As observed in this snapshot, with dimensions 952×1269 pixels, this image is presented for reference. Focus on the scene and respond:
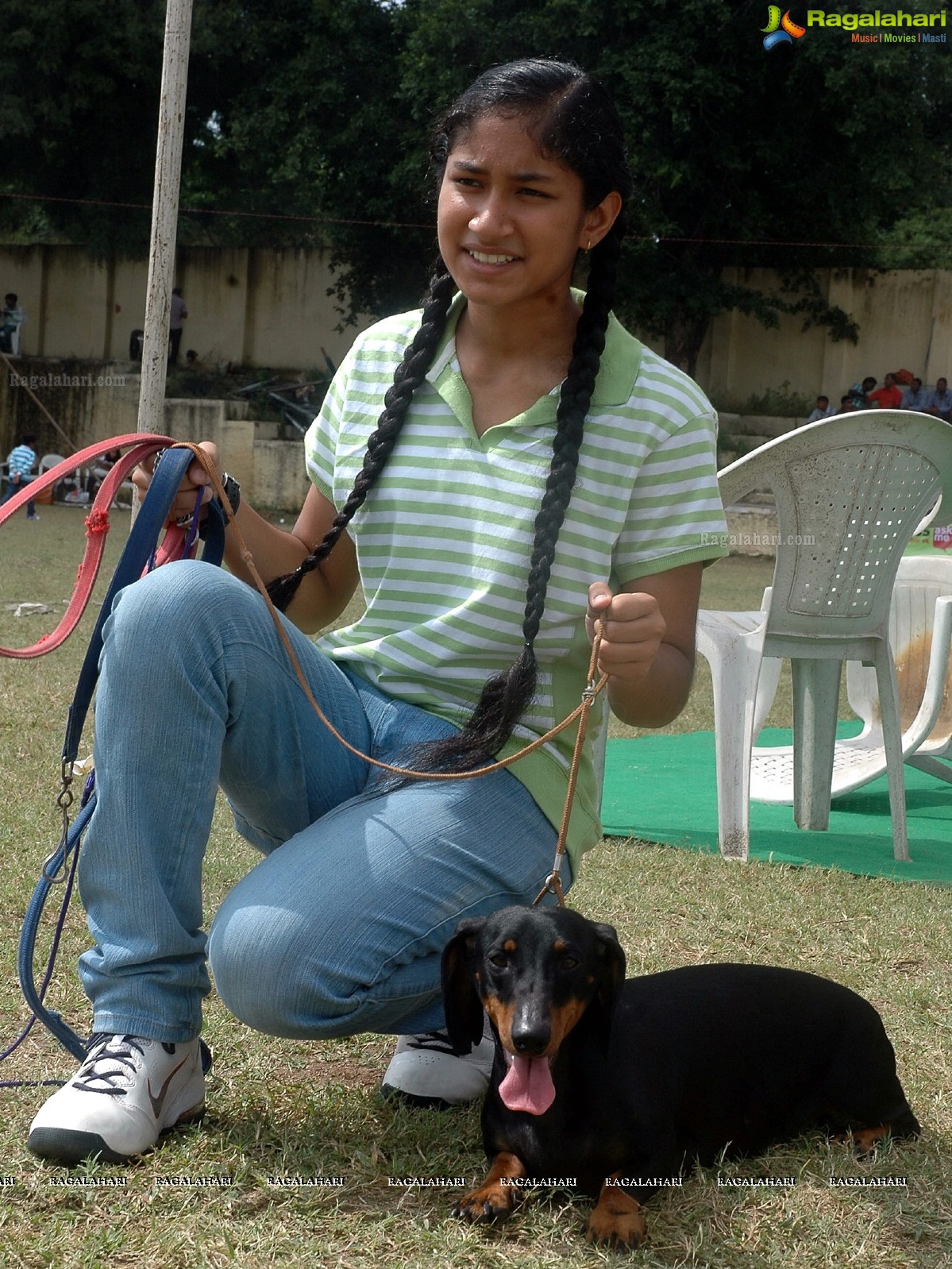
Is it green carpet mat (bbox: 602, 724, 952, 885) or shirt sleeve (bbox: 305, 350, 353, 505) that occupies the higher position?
shirt sleeve (bbox: 305, 350, 353, 505)

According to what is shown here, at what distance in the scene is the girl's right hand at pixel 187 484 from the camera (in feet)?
7.59

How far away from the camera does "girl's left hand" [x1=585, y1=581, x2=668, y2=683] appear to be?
6.53ft

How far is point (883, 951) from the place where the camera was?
332cm

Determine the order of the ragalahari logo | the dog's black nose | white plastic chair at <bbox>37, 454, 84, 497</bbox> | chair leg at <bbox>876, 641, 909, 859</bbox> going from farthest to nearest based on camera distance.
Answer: the ragalahari logo → white plastic chair at <bbox>37, 454, 84, 497</bbox> → chair leg at <bbox>876, 641, 909, 859</bbox> → the dog's black nose

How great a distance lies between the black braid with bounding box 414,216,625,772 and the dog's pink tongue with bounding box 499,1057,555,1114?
1.70ft

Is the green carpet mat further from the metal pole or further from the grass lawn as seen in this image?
the metal pole

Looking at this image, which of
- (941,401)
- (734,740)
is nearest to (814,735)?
(734,740)

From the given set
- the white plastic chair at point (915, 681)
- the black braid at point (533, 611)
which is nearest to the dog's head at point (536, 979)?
the black braid at point (533, 611)

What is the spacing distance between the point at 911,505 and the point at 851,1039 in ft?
8.21

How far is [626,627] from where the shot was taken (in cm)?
200

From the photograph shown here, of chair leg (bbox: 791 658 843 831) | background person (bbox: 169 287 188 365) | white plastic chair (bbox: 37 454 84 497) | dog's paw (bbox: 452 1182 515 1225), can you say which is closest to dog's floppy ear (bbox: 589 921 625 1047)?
dog's paw (bbox: 452 1182 515 1225)

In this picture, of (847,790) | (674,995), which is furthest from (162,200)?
(674,995)

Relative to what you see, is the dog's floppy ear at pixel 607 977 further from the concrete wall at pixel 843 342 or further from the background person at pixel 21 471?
the concrete wall at pixel 843 342

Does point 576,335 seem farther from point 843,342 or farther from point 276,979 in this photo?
point 843,342
